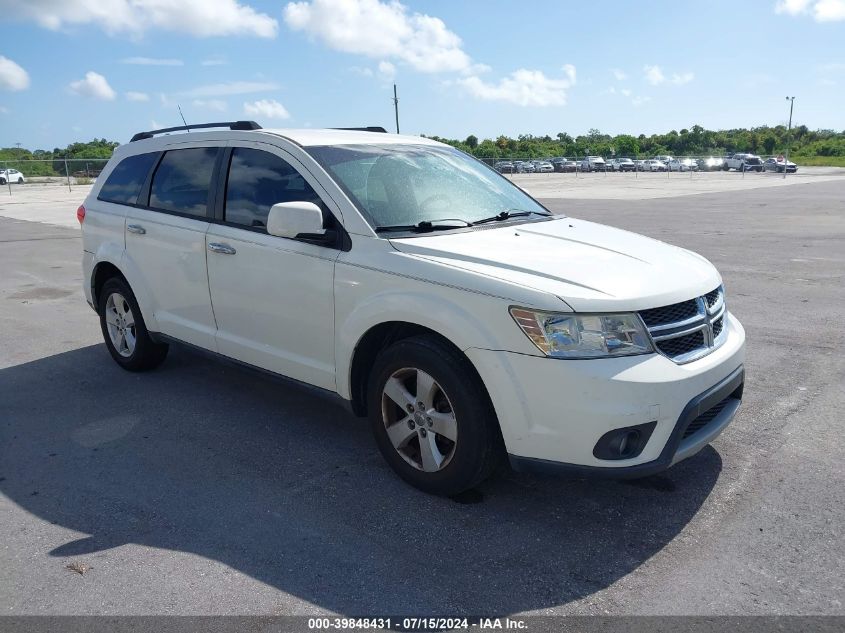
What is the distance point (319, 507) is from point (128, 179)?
340 cm

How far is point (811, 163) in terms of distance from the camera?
78500 millimetres

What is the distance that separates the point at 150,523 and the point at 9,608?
2.36ft

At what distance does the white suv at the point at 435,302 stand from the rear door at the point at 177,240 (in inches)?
0.6

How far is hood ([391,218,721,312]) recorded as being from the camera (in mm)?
3145

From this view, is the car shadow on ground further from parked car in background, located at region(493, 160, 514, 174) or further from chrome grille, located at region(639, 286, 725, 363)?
parked car in background, located at region(493, 160, 514, 174)

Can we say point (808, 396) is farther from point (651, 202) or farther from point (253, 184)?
point (651, 202)

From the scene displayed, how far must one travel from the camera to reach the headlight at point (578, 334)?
3.07 m

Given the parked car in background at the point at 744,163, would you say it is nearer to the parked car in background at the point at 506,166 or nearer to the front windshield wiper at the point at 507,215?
the parked car in background at the point at 506,166

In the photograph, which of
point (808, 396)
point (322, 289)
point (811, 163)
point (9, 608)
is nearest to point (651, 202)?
point (808, 396)

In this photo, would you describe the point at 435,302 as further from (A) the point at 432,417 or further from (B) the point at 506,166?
(B) the point at 506,166

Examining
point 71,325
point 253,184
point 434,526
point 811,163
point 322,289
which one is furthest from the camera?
point 811,163

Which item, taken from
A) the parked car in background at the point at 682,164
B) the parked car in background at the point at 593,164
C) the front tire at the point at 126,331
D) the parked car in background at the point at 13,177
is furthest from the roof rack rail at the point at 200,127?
the parked car in background at the point at 593,164

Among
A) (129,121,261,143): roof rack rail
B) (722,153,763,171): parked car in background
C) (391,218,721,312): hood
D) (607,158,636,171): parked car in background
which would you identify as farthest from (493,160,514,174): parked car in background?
(391,218,721,312): hood

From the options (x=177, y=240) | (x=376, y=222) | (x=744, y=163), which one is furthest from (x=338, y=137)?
(x=744, y=163)
